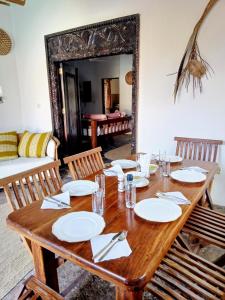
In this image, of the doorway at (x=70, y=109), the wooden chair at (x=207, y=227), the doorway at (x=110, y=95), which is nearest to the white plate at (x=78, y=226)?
the wooden chair at (x=207, y=227)

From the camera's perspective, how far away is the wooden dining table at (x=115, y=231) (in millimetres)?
777

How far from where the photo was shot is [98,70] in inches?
322

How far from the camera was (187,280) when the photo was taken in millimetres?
1063

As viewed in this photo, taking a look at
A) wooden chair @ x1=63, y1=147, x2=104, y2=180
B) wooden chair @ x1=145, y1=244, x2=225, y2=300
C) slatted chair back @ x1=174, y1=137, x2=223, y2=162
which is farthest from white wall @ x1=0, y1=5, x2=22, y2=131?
wooden chair @ x1=145, y1=244, x2=225, y2=300

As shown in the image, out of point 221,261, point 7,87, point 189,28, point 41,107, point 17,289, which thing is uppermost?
point 189,28

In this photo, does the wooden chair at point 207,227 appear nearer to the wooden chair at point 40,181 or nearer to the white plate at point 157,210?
the white plate at point 157,210

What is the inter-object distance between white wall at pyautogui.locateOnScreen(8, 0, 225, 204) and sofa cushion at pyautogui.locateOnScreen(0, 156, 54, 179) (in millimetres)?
1585

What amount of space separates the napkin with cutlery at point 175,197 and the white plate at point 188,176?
0.80 ft

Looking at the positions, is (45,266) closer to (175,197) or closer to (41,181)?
(41,181)

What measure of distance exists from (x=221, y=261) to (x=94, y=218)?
3.26 feet

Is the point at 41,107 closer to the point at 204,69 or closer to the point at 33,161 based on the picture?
the point at 33,161

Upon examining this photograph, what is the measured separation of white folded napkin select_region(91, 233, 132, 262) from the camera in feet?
2.77

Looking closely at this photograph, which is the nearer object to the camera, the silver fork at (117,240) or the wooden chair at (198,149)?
the silver fork at (117,240)

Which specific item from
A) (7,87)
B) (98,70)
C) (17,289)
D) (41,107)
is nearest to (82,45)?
(41,107)
